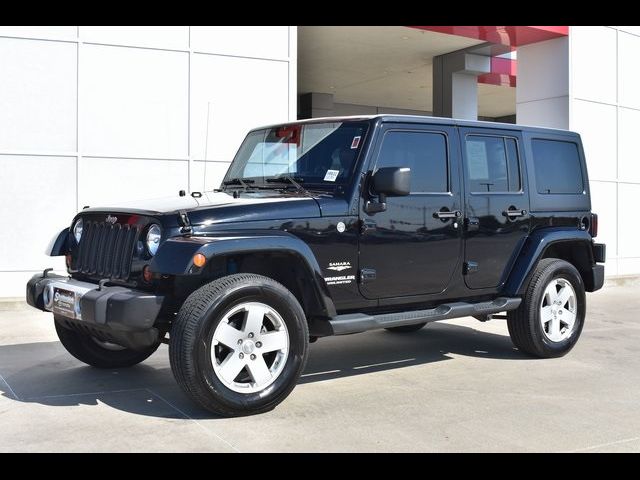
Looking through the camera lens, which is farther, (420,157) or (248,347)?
(420,157)

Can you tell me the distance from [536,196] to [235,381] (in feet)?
10.4

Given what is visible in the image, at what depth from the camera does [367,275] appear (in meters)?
5.17

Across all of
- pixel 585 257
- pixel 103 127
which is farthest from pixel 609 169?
pixel 103 127

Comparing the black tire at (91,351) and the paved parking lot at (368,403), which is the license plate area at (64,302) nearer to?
the paved parking lot at (368,403)

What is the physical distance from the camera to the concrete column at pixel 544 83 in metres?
13.1

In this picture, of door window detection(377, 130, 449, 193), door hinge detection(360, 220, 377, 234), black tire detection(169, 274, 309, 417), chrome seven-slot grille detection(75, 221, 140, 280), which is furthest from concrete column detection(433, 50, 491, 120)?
black tire detection(169, 274, 309, 417)

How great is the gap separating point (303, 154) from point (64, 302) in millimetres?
1973

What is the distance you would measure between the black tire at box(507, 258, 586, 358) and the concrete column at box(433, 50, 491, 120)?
1154 cm

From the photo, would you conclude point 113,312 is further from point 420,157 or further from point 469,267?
point 469,267

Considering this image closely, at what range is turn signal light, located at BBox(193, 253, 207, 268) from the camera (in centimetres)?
425

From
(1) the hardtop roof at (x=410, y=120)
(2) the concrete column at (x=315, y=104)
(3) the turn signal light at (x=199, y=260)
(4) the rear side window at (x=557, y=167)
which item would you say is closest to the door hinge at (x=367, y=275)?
(1) the hardtop roof at (x=410, y=120)

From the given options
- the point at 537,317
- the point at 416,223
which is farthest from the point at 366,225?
the point at 537,317
